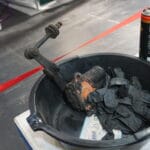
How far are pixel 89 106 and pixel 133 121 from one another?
0.13m

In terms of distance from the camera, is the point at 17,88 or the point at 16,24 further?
the point at 16,24

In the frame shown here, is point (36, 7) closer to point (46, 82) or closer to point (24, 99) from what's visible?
point (24, 99)

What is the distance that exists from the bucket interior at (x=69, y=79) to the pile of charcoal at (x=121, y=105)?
33mm

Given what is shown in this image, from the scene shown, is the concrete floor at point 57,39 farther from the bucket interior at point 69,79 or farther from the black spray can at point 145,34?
the black spray can at point 145,34

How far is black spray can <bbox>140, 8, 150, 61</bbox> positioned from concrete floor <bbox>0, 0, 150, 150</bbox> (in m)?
0.78

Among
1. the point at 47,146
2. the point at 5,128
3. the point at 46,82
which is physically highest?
the point at 46,82

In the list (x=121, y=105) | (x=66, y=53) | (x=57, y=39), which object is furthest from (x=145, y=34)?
(x=57, y=39)

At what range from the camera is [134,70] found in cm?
74

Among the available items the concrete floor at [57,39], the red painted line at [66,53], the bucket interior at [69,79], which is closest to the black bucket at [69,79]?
the bucket interior at [69,79]

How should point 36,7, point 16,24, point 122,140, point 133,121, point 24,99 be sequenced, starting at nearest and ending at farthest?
point 122,140
point 133,121
point 24,99
point 16,24
point 36,7

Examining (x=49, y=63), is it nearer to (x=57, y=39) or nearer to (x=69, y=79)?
(x=69, y=79)

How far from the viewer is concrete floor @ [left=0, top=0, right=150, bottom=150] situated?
148 centimetres

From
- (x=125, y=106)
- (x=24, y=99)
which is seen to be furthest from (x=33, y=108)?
(x=24, y=99)

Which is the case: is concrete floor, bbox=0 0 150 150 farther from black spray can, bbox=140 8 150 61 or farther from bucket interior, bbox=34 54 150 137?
black spray can, bbox=140 8 150 61
